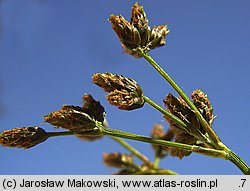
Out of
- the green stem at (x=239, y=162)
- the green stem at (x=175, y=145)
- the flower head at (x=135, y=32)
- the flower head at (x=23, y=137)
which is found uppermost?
the flower head at (x=135, y=32)

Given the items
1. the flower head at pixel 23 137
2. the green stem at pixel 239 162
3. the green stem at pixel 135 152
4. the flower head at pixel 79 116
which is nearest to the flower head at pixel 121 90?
the flower head at pixel 79 116

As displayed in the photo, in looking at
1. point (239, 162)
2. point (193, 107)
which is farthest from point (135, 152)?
point (239, 162)

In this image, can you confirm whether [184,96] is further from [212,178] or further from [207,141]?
[212,178]

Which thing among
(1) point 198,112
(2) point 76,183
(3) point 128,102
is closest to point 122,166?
(2) point 76,183

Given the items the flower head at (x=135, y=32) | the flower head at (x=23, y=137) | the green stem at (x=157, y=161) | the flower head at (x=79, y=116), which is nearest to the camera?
the flower head at (x=79, y=116)

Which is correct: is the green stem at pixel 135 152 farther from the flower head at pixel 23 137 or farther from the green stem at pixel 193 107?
the green stem at pixel 193 107

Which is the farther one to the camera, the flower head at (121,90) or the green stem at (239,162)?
the flower head at (121,90)

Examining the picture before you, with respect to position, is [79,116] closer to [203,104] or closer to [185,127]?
[185,127]
